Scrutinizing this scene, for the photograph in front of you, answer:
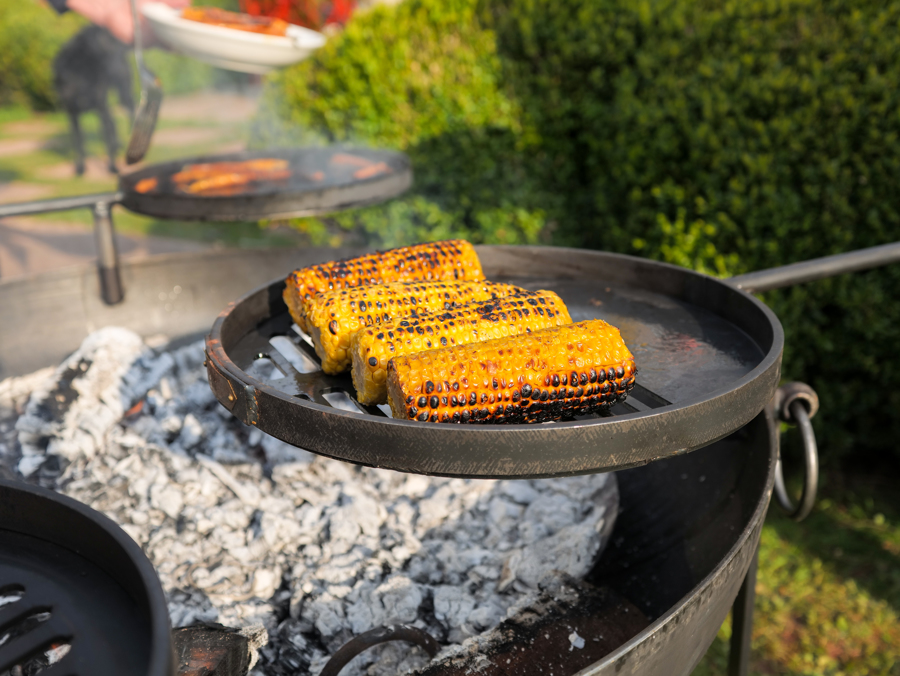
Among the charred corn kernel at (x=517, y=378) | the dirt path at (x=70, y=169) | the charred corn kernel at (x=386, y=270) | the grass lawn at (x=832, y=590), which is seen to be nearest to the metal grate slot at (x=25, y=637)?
the charred corn kernel at (x=517, y=378)

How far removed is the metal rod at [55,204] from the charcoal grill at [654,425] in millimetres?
360

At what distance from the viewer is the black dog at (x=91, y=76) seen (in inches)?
331

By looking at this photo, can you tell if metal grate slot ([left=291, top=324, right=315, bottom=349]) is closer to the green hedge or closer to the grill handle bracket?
the grill handle bracket

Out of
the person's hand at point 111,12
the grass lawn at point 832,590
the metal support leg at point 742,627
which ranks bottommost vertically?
the grass lawn at point 832,590

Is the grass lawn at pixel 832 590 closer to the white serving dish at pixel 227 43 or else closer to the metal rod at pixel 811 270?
the metal rod at pixel 811 270

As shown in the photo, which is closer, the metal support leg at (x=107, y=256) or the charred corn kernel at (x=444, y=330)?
the charred corn kernel at (x=444, y=330)

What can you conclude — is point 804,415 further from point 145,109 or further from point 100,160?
point 100,160

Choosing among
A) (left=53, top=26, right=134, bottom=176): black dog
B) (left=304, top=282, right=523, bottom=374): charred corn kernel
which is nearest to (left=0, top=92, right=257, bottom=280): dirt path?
(left=53, top=26, right=134, bottom=176): black dog

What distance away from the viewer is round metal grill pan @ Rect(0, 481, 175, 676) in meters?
0.98

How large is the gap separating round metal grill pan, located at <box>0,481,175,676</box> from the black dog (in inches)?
327

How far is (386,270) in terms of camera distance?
5.86 feet

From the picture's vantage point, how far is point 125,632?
1021mm

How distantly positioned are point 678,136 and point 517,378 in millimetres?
2944

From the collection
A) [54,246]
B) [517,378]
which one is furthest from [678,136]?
[54,246]
